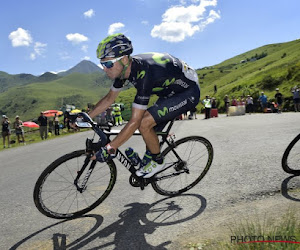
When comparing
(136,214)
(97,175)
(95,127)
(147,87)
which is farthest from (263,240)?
(97,175)

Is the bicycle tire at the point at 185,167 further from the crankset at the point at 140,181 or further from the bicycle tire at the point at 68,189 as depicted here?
the bicycle tire at the point at 68,189

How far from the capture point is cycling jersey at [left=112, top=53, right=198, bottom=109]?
10.2 feet

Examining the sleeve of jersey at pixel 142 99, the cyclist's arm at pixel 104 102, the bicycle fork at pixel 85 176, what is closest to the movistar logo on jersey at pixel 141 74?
the sleeve of jersey at pixel 142 99

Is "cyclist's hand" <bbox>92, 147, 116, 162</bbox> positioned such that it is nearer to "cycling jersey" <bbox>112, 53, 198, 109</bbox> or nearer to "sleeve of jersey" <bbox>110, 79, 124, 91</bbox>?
"cycling jersey" <bbox>112, 53, 198, 109</bbox>

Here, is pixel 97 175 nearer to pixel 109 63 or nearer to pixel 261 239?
pixel 109 63

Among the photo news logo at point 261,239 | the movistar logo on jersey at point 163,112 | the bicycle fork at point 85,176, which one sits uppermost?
the movistar logo on jersey at point 163,112

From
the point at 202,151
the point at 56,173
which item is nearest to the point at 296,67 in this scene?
the point at 202,151

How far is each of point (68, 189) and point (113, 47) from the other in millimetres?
2380

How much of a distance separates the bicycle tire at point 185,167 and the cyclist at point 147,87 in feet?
1.20

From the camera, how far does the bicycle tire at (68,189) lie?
3.23 m

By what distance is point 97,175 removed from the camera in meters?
4.01

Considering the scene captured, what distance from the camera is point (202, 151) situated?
14.2 feet

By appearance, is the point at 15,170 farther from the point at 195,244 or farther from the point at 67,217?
the point at 195,244

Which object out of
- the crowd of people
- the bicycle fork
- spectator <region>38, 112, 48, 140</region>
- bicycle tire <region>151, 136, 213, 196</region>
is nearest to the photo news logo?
bicycle tire <region>151, 136, 213, 196</region>
